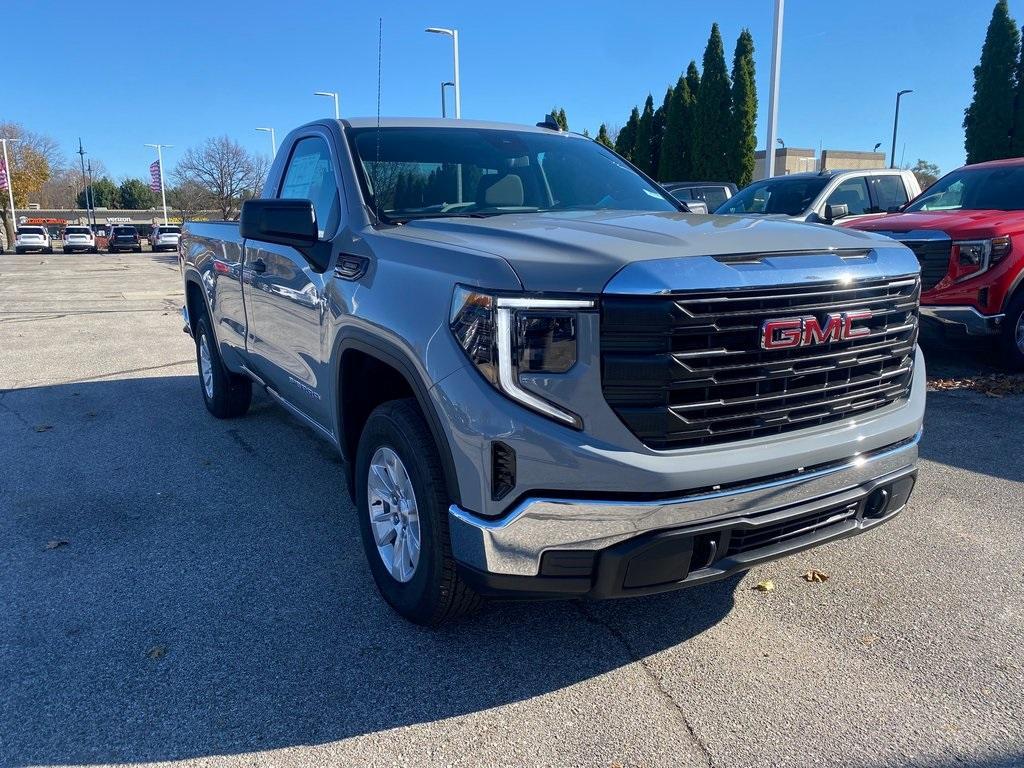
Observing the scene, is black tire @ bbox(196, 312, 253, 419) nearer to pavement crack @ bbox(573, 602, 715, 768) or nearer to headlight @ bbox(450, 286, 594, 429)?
pavement crack @ bbox(573, 602, 715, 768)

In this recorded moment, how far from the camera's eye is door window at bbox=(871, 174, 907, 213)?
10.7 m

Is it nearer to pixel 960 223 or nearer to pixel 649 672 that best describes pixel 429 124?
pixel 649 672

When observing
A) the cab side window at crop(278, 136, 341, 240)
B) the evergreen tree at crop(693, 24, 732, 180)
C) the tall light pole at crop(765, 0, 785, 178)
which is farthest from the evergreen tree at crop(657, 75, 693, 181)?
the cab side window at crop(278, 136, 341, 240)

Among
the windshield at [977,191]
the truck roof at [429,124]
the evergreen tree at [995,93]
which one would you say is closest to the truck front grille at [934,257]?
the windshield at [977,191]

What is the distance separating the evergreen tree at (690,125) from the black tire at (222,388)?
27.9 m

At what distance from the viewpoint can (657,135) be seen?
116 ft

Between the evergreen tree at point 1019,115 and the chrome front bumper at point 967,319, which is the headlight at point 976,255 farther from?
the evergreen tree at point 1019,115

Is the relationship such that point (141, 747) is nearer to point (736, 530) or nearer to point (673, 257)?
point (736, 530)

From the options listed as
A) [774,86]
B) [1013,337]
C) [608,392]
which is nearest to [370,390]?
[608,392]

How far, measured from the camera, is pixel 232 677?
2895 millimetres

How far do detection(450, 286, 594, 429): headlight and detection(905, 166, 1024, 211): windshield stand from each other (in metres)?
7.29

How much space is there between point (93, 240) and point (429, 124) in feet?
175

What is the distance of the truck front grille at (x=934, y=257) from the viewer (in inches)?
279

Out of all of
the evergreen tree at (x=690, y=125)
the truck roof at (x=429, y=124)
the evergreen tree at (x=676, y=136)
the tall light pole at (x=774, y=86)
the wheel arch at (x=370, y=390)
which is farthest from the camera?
the evergreen tree at (x=676, y=136)
